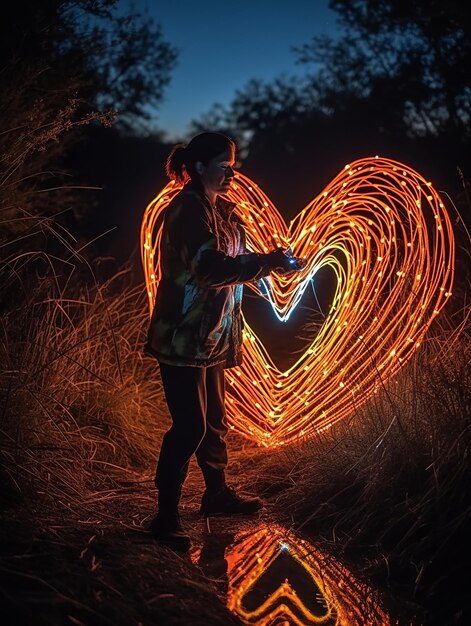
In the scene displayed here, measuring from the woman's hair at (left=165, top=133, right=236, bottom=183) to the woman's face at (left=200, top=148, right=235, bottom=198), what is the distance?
0.09 ft

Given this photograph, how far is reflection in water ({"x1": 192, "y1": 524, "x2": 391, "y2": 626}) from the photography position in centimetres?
404

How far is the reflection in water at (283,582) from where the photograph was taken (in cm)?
404

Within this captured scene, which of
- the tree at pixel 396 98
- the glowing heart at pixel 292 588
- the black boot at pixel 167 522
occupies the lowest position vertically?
the glowing heart at pixel 292 588

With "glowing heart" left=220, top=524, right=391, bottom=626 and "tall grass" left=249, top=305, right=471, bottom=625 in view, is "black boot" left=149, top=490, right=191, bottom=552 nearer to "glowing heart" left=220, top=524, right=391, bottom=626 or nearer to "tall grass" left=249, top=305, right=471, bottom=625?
"glowing heart" left=220, top=524, right=391, bottom=626

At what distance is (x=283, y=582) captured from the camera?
4430 millimetres

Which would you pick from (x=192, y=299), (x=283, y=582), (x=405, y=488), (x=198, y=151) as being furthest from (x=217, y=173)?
(x=283, y=582)

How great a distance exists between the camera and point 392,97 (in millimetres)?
19969

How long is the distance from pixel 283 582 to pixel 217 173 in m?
2.36

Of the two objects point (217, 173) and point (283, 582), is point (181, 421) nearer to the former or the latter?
point (283, 582)

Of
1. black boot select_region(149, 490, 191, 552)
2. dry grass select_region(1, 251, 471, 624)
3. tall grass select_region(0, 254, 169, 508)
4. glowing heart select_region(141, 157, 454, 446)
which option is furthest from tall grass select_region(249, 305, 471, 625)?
tall grass select_region(0, 254, 169, 508)

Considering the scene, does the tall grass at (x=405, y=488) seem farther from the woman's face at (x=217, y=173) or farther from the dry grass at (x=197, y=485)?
the woman's face at (x=217, y=173)

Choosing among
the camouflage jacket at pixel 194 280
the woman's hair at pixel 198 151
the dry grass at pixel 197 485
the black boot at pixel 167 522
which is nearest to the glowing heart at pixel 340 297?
the dry grass at pixel 197 485

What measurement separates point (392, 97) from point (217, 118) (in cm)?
1527

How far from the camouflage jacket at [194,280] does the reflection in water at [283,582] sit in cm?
111
